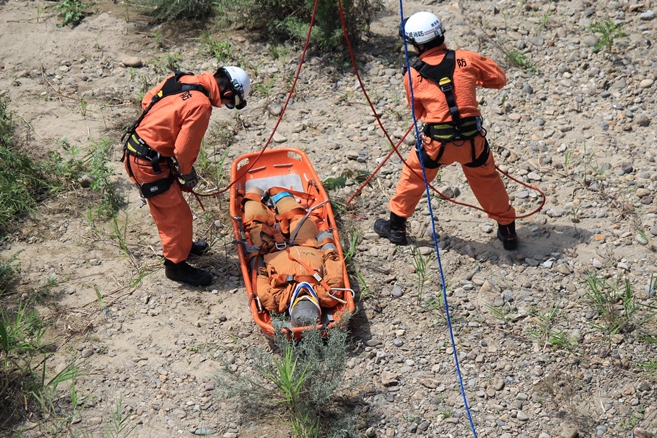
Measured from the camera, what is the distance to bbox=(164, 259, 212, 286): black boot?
5453 millimetres

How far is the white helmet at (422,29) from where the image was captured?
16.1ft

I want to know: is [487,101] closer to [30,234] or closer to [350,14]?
[350,14]

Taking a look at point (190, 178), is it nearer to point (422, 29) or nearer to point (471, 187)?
point (422, 29)

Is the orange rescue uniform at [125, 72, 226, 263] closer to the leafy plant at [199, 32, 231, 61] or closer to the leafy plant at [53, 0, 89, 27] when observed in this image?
the leafy plant at [199, 32, 231, 61]

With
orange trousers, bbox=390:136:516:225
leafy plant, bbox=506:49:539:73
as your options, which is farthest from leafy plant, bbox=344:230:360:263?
leafy plant, bbox=506:49:539:73

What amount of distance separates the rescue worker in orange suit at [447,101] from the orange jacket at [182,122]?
150cm

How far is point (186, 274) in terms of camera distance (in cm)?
548

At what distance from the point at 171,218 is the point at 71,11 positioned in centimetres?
485

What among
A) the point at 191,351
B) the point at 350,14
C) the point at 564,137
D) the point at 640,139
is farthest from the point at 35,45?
the point at 640,139

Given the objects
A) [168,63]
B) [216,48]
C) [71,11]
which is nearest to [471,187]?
[216,48]

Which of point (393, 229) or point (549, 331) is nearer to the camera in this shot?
point (549, 331)

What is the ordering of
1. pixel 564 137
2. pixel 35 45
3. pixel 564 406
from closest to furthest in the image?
pixel 564 406, pixel 564 137, pixel 35 45

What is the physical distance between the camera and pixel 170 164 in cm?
513

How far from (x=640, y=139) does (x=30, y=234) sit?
5.70m
